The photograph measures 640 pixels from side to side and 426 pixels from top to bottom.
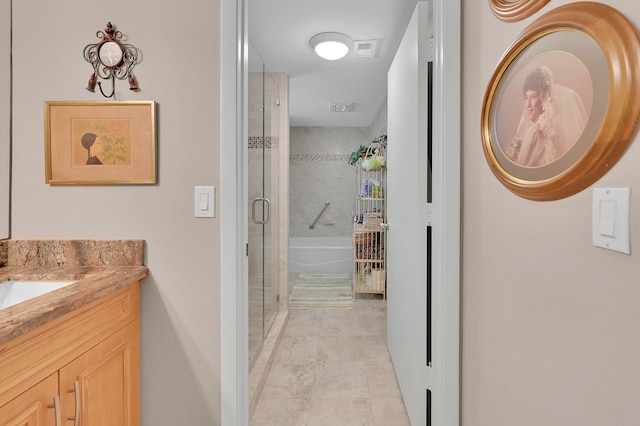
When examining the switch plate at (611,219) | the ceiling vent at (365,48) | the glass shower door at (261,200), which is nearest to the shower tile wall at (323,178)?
the glass shower door at (261,200)

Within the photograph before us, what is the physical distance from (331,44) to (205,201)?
1.73 m

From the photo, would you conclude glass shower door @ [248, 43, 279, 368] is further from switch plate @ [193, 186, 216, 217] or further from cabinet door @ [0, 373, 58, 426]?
cabinet door @ [0, 373, 58, 426]

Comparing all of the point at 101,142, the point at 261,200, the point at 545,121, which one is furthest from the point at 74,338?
the point at 261,200

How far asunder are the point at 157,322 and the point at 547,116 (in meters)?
1.46

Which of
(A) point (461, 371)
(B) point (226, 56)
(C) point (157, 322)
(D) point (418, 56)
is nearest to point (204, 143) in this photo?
(B) point (226, 56)

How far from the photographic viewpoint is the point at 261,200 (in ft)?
8.36

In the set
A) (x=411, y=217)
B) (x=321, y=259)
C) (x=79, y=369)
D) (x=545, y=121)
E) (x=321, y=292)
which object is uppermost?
(x=545, y=121)

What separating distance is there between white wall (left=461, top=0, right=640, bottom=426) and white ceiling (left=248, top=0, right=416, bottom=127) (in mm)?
1054

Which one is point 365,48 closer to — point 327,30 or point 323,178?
point 327,30

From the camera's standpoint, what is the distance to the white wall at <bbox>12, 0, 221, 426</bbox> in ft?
4.33

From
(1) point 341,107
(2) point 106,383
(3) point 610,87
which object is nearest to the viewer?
(3) point 610,87

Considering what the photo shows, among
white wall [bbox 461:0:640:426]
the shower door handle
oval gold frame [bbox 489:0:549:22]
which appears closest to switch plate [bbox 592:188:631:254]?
white wall [bbox 461:0:640:426]

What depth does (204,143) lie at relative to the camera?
133 centimetres

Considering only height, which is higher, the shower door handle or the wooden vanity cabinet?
the shower door handle
